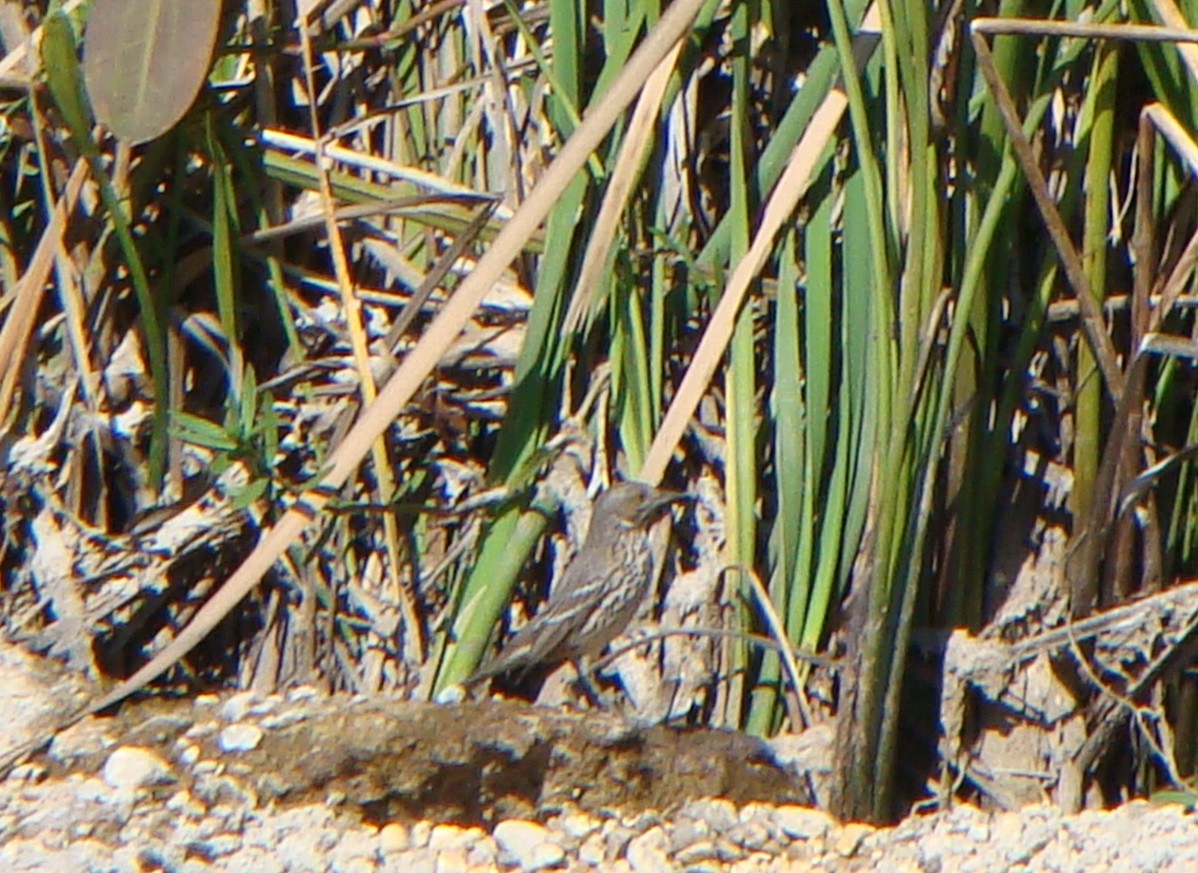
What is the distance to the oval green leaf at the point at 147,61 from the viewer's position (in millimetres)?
3463

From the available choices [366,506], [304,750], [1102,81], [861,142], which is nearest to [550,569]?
[366,506]

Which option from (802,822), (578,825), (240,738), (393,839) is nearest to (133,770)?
(240,738)

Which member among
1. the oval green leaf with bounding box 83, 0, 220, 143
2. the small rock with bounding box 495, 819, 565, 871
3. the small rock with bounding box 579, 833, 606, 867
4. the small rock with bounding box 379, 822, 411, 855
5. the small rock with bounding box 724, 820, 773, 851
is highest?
the oval green leaf with bounding box 83, 0, 220, 143

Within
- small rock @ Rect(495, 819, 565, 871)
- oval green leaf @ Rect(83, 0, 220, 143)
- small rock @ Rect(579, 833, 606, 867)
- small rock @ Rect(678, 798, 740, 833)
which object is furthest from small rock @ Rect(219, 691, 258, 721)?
oval green leaf @ Rect(83, 0, 220, 143)

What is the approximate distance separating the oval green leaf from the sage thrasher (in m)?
1.11

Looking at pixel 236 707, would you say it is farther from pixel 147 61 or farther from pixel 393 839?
pixel 147 61

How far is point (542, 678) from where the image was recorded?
3920 mm

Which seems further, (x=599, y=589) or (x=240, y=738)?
(x=599, y=589)

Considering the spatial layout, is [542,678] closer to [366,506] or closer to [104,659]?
[366,506]

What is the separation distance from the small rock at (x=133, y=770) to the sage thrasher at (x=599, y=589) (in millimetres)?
633

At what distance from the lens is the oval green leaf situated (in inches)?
136

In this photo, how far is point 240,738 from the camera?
3.43 m

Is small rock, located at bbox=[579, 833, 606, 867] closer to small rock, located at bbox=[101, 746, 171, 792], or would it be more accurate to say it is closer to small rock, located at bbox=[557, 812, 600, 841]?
small rock, located at bbox=[557, 812, 600, 841]

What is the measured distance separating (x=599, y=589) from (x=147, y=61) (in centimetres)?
131
